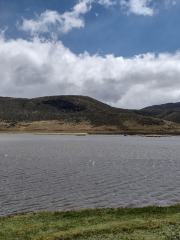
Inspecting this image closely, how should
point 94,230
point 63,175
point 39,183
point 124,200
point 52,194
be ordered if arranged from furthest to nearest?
1. point 63,175
2. point 39,183
3. point 52,194
4. point 124,200
5. point 94,230

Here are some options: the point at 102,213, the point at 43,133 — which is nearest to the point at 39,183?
the point at 102,213

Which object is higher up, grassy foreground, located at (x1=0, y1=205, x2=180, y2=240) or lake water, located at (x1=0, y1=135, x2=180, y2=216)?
grassy foreground, located at (x1=0, y1=205, x2=180, y2=240)

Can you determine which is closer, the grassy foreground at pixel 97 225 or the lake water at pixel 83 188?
the grassy foreground at pixel 97 225

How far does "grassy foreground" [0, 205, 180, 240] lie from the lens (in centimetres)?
1067

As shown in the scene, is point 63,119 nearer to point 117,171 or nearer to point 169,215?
point 117,171

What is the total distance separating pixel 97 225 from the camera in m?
12.1

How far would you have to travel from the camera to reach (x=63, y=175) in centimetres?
2575

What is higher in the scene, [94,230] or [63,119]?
[63,119]

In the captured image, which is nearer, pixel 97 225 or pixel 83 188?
pixel 97 225

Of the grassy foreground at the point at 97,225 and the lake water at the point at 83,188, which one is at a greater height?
the grassy foreground at the point at 97,225

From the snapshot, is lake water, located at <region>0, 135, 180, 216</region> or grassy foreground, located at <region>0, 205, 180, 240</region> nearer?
grassy foreground, located at <region>0, 205, 180, 240</region>

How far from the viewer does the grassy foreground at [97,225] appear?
35.0ft

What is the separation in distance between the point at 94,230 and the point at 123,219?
7.74 ft

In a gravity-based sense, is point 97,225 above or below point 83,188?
above
